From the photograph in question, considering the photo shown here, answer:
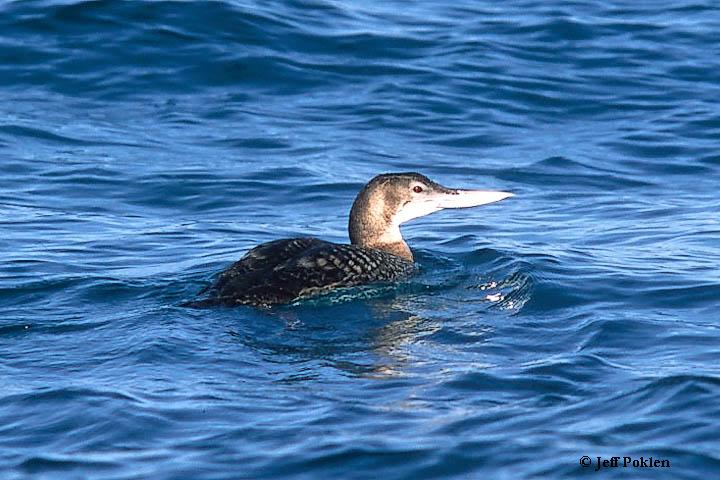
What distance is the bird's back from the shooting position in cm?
676

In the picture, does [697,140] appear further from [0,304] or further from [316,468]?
[316,468]

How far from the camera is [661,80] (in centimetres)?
1248

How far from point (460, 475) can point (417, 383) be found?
94 cm

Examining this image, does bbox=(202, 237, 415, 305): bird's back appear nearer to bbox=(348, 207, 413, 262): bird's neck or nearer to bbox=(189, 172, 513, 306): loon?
bbox=(189, 172, 513, 306): loon

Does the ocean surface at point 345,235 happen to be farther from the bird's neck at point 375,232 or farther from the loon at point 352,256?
the bird's neck at point 375,232

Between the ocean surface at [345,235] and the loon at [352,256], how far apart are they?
11 cm

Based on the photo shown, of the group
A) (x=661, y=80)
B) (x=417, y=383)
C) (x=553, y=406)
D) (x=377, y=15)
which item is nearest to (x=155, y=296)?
(x=417, y=383)

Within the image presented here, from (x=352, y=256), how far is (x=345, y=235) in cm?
163

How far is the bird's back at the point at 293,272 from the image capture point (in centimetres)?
676
